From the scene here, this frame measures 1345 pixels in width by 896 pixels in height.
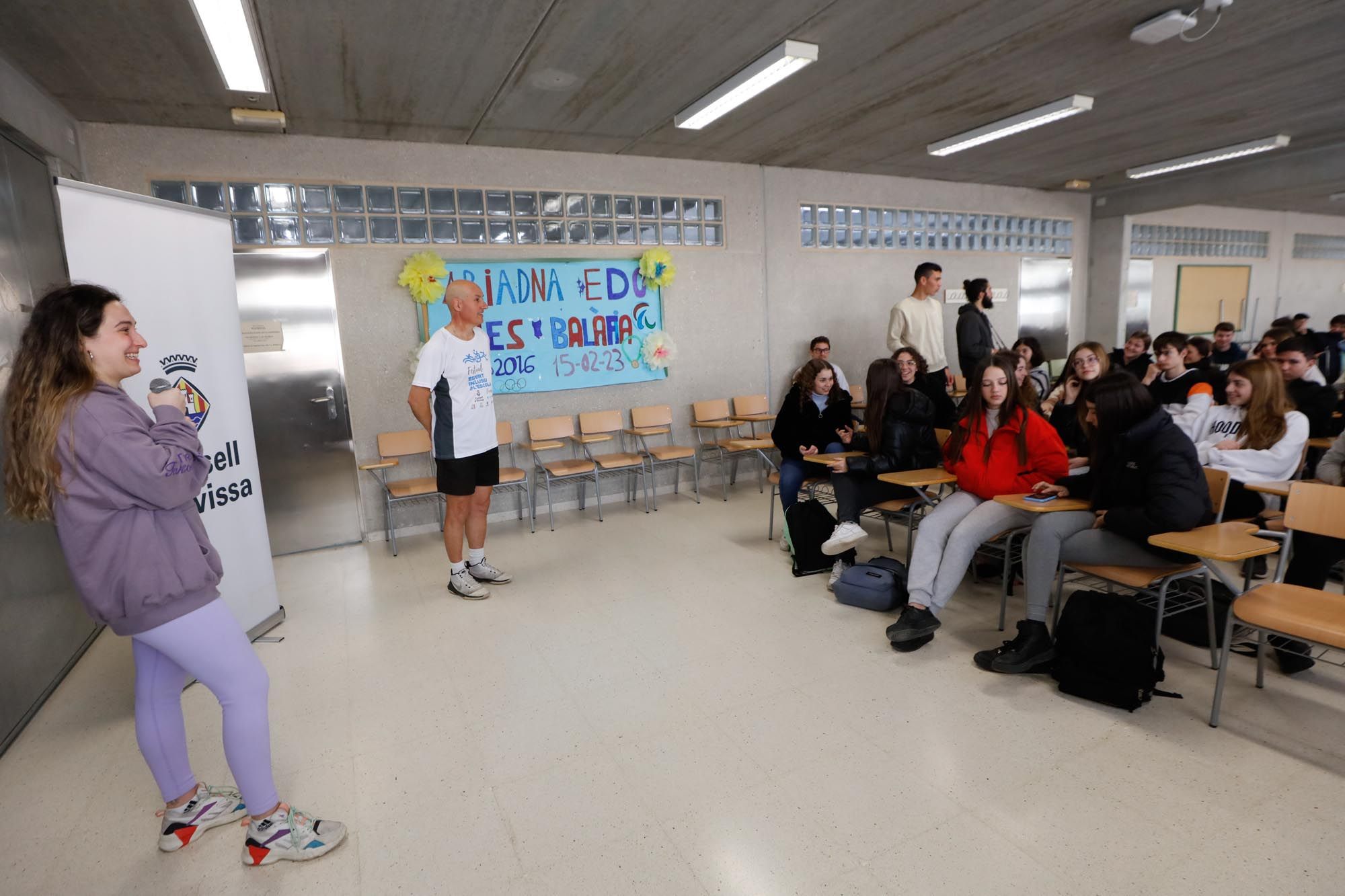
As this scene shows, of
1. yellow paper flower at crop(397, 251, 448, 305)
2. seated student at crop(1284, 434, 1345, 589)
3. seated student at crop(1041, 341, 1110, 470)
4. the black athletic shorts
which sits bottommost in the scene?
seated student at crop(1284, 434, 1345, 589)

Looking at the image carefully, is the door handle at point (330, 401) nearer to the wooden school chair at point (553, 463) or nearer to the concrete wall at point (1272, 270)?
the wooden school chair at point (553, 463)

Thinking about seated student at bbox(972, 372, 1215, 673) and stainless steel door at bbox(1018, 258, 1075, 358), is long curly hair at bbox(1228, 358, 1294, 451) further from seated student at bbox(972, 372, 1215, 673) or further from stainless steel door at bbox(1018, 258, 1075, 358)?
stainless steel door at bbox(1018, 258, 1075, 358)

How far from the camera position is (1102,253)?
8672 millimetres

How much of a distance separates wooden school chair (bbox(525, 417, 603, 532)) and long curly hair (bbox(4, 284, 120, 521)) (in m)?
3.61

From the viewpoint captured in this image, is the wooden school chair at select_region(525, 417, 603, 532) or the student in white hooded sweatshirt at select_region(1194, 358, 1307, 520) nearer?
the student in white hooded sweatshirt at select_region(1194, 358, 1307, 520)

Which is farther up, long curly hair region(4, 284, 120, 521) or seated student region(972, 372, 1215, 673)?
long curly hair region(4, 284, 120, 521)

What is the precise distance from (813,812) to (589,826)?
26.4 inches

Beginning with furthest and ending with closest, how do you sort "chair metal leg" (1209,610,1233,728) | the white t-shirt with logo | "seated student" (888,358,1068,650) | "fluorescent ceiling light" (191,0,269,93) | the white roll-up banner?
the white t-shirt with logo
"seated student" (888,358,1068,650)
"fluorescent ceiling light" (191,0,269,93)
the white roll-up banner
"chair metal leg" (1209,610,1233,728)

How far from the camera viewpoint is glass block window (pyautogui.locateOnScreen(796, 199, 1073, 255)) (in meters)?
6.73

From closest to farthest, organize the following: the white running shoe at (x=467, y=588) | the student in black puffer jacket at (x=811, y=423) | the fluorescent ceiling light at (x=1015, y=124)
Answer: the white running shoe at (x=467, y=588)
the student in black puffer jacket at (x=811, y=423)
the fluorescent ceiling light at (x=1015, y=124)

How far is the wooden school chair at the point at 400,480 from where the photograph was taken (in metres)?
4.82

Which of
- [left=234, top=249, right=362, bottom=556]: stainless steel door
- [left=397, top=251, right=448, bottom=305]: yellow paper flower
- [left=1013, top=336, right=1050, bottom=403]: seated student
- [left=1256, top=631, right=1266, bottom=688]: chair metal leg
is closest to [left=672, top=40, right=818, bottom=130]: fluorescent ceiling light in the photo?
[left=397, top=251, right=448, bottom=305]: yellow paper flower

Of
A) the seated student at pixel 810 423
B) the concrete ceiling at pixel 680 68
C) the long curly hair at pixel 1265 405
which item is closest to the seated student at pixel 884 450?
the seated student at pixel 810 423

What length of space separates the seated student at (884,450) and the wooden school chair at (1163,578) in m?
1.02
